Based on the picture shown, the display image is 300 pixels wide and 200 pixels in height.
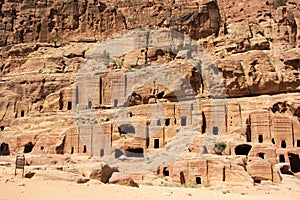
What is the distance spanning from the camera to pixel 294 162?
1745 inches

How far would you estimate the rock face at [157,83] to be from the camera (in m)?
45.9

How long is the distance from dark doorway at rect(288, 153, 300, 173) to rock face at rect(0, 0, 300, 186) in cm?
13

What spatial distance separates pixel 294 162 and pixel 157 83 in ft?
69.6

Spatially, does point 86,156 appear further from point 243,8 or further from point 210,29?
point 243,8

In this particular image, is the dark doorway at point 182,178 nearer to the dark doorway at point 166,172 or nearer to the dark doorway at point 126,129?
the dark doorway at point 166,172

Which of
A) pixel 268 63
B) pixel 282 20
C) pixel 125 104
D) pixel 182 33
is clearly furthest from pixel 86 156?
pixel 282 20

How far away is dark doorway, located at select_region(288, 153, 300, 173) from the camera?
43.6 metres

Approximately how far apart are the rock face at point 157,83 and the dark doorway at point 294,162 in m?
0.13

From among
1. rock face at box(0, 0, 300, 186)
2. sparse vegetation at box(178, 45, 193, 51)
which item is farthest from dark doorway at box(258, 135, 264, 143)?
sparse vegetation at box(178, 45, 193, 51)

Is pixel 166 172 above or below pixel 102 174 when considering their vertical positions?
below

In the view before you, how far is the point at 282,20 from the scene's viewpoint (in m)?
64.6

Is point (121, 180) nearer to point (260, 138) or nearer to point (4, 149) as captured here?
point (260, 138)

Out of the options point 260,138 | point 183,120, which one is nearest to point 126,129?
point 183,120

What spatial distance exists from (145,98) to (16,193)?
40159 millimetres
